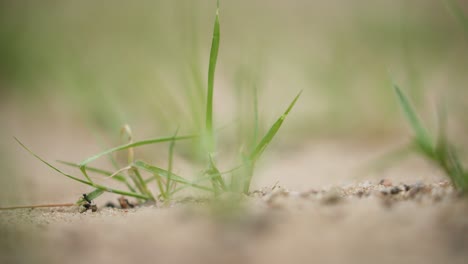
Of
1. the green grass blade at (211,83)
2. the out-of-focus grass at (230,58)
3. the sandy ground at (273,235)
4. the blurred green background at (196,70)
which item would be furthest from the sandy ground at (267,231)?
the out-of-focus grass at (230,58)

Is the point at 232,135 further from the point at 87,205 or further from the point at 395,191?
the point at 395,191

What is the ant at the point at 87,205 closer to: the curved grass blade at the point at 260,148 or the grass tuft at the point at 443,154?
the curved grass blade at the point at 260,148

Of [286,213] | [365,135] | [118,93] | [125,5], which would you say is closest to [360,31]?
[365,135]

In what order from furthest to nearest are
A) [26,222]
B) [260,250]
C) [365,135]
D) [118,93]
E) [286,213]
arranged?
1. [118,93]
2. [365,135]
3. [26,222]
4. [286,213]
5. [260,250]

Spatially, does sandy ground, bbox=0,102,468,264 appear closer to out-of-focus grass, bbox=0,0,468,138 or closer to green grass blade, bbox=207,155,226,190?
green grass blade, bbox=207,155,226,190

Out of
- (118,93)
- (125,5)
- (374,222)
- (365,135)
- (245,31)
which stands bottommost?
(365,135)

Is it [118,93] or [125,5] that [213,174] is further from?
[125,5]
